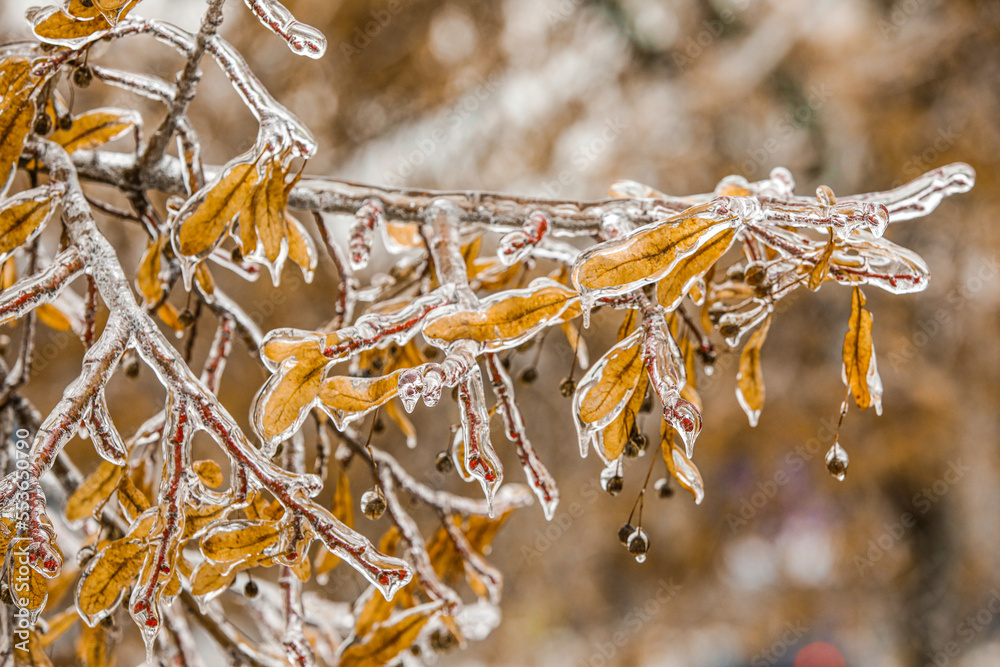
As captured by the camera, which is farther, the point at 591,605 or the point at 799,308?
the point at 591,605

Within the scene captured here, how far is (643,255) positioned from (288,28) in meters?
0.28

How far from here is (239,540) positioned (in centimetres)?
46

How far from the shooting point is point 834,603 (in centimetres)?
301

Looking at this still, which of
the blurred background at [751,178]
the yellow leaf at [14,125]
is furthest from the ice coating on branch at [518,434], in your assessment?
the blurred background at [751,178]

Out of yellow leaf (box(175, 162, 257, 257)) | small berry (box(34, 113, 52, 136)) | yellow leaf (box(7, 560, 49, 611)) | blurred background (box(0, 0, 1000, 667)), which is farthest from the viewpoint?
blurred background (box(0, 0, 1000, 667))

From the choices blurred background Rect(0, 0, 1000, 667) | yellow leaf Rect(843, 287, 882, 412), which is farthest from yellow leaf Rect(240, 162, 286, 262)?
blurred background Rect(0, 0, 1000, 667)

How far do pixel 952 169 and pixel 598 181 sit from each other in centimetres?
235

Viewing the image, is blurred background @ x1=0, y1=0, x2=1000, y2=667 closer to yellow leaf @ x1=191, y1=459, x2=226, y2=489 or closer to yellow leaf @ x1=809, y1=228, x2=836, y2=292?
yellow leaf @ x1=191, y1=459, x2=226, y2=489

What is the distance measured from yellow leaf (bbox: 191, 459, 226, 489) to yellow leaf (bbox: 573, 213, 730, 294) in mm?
368

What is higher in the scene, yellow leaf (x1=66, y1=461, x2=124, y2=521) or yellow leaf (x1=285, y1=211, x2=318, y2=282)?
yellow leaf (x1=285, y1=211, x2=318, y2=282)

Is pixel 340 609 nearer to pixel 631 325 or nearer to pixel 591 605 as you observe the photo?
pixel 631 325

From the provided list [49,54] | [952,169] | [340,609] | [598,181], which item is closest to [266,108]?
[49,54]

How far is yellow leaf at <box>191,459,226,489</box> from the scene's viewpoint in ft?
1.89

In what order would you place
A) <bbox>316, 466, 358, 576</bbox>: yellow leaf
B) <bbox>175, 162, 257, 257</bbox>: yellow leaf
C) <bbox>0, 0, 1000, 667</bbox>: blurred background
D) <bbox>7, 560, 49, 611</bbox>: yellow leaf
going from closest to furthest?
<bbox>7, 560, 49, 611</bbox>: yellow leaf
<bbox>175, 162, 257, 257</bbox>: yellow leaf
<bbox>316, 466, 358, 576</bbox>: yellow leaf
<bbox>0, 0, 1000, 667</bbox>: blurred background
